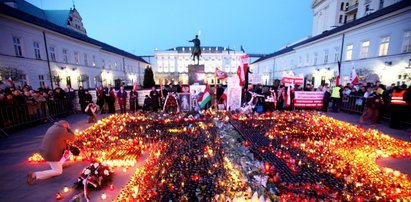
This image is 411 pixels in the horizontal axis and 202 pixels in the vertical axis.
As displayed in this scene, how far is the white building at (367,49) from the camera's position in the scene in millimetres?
16117

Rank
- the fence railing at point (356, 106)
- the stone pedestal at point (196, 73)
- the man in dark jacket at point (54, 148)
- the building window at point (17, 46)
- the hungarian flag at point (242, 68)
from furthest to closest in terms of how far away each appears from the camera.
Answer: the building window at point (17, 46) → the stone pedestal at point (196, 73) → the hungarian flag at point (242, 68) → the fence railing at point (356, 106) → the man in dark jacket at point (54, 148)

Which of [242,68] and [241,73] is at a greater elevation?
[242,68]

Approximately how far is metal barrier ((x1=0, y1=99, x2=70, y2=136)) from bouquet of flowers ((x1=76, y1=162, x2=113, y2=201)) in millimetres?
6742

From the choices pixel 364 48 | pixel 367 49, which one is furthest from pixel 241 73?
pixel 364 48

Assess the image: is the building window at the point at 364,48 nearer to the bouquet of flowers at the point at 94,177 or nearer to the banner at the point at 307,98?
the banner at the point at 307,98

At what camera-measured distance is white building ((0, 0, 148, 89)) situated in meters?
16.2

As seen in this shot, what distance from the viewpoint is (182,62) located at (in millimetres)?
68500

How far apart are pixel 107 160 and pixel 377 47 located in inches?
1046

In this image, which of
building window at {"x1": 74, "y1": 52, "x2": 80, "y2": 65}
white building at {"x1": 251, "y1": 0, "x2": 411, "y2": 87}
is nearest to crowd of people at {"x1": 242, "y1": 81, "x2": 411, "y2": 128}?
white building at {"x1": 251, "y1": 0, "x2": 411, "y2": 87}

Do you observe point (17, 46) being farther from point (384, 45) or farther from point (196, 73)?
point (384, 45)

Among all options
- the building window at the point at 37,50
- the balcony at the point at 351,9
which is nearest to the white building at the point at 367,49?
the balcony at the point at 351,9

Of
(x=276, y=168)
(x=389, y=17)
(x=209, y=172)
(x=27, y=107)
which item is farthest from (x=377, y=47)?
(x=27, y=107)

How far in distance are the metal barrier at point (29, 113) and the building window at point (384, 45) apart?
29016 millimetres

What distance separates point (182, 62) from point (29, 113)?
61.8m
